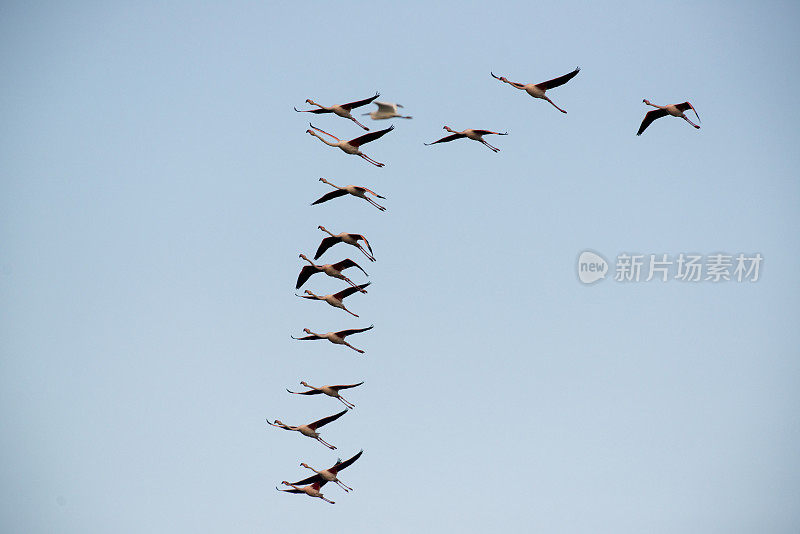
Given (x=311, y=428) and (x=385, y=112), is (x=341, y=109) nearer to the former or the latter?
(x=385, y=112)

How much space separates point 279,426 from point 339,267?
23.7 feet

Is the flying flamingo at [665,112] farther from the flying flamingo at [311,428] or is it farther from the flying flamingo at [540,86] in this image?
the flying flamingo at [311,428]

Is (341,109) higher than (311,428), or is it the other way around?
(341,109)

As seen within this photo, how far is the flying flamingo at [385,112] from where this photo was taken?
43.9 m

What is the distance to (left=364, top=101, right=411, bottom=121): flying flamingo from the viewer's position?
43.9m

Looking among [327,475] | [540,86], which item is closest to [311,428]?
[327,475]

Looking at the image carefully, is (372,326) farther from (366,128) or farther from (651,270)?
(651,270)

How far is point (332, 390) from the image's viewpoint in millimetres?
45500

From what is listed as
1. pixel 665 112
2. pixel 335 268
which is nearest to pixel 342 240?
pixel 335 268

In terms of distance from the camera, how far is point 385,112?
44.2 metres

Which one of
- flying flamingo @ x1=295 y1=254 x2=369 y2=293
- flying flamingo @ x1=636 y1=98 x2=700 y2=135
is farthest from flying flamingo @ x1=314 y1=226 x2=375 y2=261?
flying flamingo @ x1=636 y1=98 x2=700 y2=135

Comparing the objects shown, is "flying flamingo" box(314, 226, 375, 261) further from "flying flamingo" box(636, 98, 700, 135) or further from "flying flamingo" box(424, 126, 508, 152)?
"flying flamingo" box(636, 98, 700, 135)

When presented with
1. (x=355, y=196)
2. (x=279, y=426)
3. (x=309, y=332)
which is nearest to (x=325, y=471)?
(x=279, y=426)

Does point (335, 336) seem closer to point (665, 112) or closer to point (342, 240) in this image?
point (342, 240)
